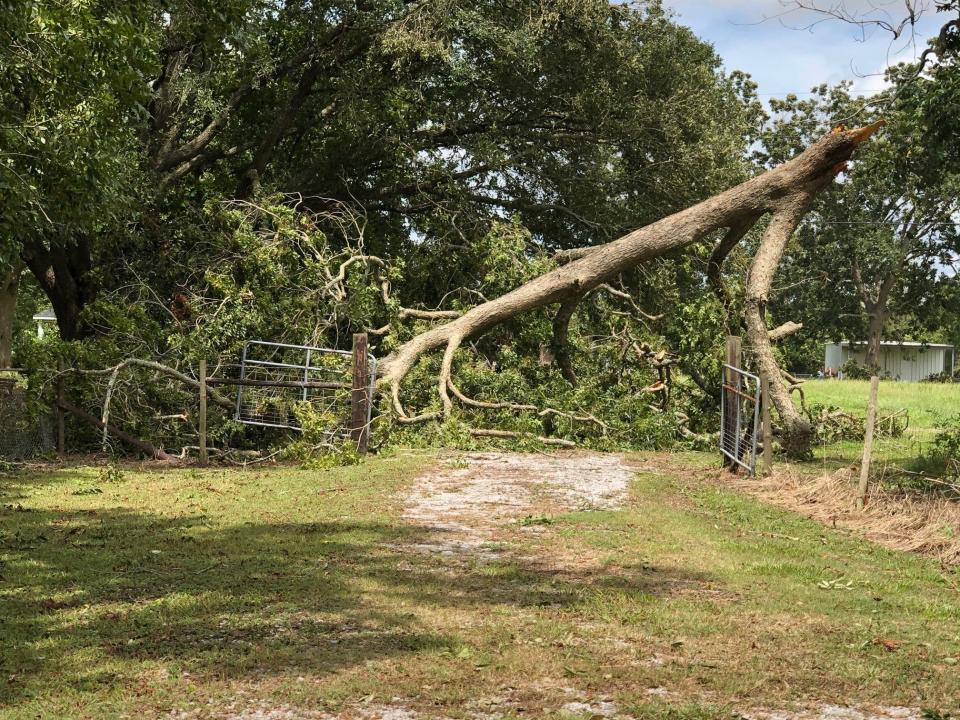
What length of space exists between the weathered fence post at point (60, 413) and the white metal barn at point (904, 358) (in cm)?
4844

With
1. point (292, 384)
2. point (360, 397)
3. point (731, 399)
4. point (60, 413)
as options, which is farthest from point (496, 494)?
point (60, 413)

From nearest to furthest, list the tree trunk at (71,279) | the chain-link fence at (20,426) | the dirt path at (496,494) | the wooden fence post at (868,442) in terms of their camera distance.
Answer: the dirt path at (496,494) < the wooden fence post at (868,442) < the chain-link fence at (20,426) < the tree trunk at (71,279)

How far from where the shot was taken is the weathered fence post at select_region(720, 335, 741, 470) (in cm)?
1322

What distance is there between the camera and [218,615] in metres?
6.17

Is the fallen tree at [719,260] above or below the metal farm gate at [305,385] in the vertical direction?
above

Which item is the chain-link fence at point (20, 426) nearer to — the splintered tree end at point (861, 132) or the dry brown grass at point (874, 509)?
the dry brown grass at point (874, 509)

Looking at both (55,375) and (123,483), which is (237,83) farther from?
(123,483)

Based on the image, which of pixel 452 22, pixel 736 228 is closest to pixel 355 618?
pixel 736 228

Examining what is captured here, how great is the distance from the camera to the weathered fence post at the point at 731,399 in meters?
13.2

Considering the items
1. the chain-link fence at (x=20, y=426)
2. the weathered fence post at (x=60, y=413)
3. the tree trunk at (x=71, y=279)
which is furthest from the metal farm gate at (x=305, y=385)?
the tree trunk at (x=71, y=279)

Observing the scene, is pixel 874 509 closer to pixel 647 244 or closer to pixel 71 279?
pixel 647 244

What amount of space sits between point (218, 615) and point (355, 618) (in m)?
0.79

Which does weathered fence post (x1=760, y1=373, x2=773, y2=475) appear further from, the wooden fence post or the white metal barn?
the white metal barn

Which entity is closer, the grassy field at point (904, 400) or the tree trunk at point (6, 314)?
the grassy field at point (904, 400)
